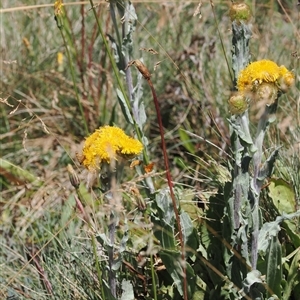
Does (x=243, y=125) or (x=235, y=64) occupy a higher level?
(x=235, y=64)

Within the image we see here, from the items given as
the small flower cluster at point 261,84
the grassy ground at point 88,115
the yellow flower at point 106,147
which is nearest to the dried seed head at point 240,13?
the small flower cluster at point 261,84

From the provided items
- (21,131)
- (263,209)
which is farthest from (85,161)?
(21,131)

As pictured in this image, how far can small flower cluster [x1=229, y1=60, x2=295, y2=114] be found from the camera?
1.55 metres

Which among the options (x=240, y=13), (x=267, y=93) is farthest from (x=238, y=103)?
(x=240, y=13)

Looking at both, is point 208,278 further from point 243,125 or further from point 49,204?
Result: point 49,204

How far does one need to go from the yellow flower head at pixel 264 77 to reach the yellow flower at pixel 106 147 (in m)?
0.29

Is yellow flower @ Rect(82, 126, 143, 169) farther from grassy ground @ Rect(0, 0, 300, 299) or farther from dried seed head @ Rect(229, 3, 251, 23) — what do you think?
grassy ground @ Rect(0, 0, 300, 299)

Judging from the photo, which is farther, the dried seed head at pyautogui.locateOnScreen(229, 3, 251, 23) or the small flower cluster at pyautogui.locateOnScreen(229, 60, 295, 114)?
the dried seed head at pyautogui.locateOnScreen(229, 3, 251, 23)

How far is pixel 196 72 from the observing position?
3.34 metres

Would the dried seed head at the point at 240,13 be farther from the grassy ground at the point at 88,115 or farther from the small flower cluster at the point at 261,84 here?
the grassy ground at the point at 88,115

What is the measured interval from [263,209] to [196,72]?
1.34 m

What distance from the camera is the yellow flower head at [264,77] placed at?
156 centimetres

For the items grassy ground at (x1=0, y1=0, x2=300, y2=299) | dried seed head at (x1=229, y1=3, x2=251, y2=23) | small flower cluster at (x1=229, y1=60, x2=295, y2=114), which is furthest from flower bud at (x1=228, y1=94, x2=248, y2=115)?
grassy ground at (x1=0, y1=0, x2=300, y2=299)

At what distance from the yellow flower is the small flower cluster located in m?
0.26
